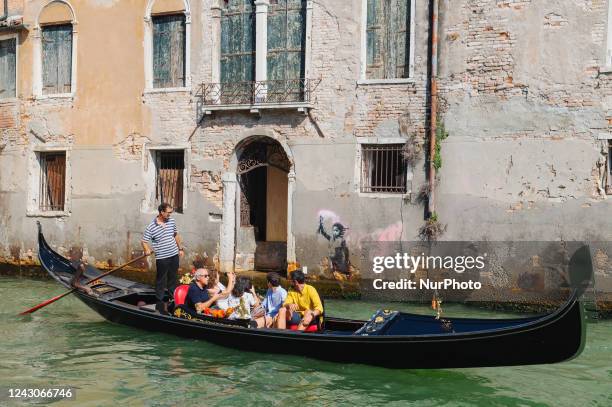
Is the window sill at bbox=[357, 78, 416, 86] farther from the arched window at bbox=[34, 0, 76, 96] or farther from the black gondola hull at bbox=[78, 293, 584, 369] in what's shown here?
the arched window at bbox=[34, 0, 76, 96]

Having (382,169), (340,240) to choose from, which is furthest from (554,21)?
(340,240)

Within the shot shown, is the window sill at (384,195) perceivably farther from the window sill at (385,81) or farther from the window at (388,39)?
the window at (388,39)

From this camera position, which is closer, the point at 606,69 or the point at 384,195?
the point at 606,69

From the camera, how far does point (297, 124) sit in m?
11.9

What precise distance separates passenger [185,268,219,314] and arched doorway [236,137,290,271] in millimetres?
3885

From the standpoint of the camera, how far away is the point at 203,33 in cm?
1255

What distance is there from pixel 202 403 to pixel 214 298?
2.10 m

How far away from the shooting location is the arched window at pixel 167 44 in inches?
500

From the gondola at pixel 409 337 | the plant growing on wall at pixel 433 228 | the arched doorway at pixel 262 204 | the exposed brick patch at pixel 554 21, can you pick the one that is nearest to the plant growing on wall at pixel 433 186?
the plant growing on wall at pixel 433 228

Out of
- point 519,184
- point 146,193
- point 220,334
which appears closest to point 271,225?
point 146,193

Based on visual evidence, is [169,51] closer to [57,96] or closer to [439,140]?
[57,96]

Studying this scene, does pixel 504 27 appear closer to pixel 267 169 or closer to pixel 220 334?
pixel 267 169

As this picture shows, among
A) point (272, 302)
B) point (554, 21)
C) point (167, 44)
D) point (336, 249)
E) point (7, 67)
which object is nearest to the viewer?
point (272, 302)

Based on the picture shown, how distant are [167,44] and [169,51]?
12cm
